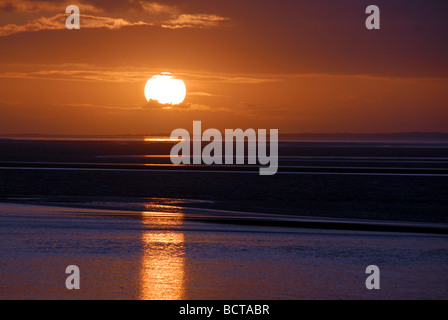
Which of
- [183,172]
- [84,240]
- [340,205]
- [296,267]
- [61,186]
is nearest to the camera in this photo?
[296,267]

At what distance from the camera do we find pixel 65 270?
11.9 m

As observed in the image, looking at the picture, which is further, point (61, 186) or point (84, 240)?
point (61, 186)

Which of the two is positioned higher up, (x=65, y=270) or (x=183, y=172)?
(x=183, y=172)

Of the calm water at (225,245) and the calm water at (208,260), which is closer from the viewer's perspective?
the calm water at (208,260)

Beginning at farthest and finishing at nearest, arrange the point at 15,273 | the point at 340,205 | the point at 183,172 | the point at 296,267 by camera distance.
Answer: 1. the point at 183,172
2. the point at 340,205
3. the point at 296,267
4. the point at 15,273

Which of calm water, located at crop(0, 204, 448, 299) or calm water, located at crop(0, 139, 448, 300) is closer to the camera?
calm water, located at crop(0, 204, 448, 299)

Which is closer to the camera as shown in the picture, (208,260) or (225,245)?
(208,260)

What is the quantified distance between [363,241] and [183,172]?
2999 cm

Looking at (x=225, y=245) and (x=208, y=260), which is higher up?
(x=225, y=245)
